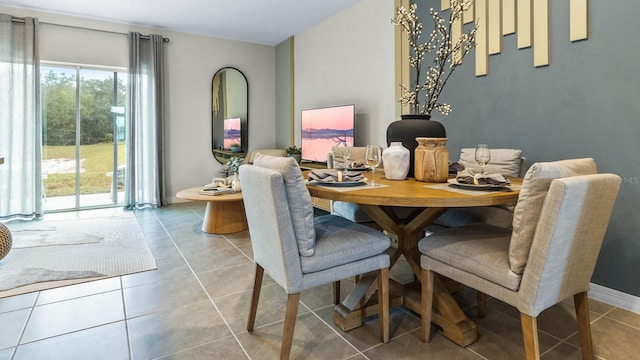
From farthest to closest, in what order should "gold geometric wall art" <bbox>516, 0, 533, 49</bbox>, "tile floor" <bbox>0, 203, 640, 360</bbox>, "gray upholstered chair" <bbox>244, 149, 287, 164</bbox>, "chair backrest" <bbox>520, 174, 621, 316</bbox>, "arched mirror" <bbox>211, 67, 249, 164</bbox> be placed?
"arched mirror" <bbox>211, 67, 249, 164</bbox> → "gray upholstered chair" <bbox>244, 149, 287, 164</bbox> → "gold geometric wall art" <bbox>516, 0, 533, 49</bbox> → "tile floor" <bbox>0, 203, 640, 360</bbox> → "chair backrest" <bbox>520, 174, 621, 316</bbox>

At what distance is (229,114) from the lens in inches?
227

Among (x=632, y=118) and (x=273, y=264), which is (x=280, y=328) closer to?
(x=273, y=264)

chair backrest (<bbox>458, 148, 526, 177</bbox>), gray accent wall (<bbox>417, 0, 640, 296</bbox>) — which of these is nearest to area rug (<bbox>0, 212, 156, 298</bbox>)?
chair backrest (<bbox>458, 148, 526, 177</bbox>)

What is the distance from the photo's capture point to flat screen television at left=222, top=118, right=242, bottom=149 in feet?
18.9

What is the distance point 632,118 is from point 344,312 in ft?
6.43

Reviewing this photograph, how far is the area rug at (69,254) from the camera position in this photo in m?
2.42

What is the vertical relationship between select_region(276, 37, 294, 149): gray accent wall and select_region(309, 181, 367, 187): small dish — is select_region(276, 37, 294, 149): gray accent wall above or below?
above

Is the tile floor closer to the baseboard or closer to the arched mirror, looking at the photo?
the baseboard

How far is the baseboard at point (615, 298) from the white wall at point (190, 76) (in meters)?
4.99

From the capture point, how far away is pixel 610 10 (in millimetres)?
2018

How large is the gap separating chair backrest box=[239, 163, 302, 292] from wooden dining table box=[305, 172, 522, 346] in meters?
0.25

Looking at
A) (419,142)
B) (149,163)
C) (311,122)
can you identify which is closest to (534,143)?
(419,142)

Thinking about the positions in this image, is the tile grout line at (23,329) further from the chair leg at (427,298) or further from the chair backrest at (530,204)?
the chair backrest at (530,204)

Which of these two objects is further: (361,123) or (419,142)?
(361,123)
